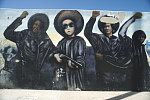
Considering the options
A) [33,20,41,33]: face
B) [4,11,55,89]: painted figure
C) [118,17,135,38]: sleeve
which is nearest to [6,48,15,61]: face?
[4,11,55,89]: painted figure

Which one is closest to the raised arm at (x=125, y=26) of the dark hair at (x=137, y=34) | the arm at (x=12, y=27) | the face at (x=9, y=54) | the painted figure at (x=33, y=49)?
the dark hair at (x=137, y=34)

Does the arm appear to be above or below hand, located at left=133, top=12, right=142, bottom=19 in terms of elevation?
below

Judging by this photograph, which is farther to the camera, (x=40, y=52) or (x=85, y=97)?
(x=40, y=52)

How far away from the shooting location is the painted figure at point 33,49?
5.59m

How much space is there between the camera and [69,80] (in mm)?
5582

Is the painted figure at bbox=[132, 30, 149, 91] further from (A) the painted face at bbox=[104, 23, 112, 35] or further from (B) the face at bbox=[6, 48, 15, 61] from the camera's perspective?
(B) the face at bbox=[6, 48, 15, 61]

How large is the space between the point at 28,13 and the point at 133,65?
14.2 feet

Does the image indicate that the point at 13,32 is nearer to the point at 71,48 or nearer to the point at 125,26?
the point at 71,48

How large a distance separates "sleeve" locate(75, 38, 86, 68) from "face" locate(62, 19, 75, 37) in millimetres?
426

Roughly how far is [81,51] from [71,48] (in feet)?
1.26

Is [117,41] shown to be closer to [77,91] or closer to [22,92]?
[77,91]

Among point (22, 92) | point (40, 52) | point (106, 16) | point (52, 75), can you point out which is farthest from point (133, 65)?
point (22, 92)

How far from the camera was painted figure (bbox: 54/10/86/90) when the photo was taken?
5.58 metres

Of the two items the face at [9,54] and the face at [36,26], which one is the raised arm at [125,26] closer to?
the face at [36,26]
